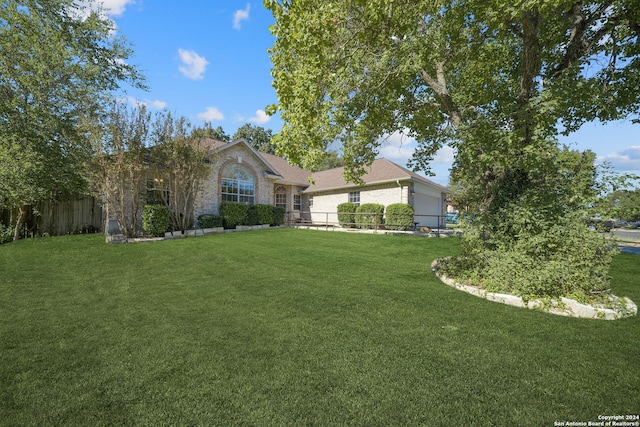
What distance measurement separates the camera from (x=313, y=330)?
3756 mm

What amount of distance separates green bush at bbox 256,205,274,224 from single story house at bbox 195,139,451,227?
79 cm

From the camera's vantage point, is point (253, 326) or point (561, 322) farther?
point (561, 322)

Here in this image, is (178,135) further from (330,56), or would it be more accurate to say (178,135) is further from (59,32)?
(330,56)

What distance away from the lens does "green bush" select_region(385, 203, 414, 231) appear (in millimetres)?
16484

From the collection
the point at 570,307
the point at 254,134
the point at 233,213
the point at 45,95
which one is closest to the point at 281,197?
the point at 233,213

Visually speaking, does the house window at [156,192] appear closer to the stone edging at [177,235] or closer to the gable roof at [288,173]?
the stone edging at [177,235]

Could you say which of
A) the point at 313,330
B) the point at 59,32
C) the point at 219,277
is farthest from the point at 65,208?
the point at 313,330

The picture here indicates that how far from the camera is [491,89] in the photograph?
7.69 meters

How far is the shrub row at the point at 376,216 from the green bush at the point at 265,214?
439cm

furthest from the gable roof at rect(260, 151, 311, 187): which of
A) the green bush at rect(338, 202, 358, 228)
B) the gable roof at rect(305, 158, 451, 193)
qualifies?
the green bush at rect(338, 202, 358, 228)

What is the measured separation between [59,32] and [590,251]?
58.9 ft

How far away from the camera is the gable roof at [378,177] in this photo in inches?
711

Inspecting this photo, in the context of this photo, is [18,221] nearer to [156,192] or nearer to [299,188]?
[156,192]

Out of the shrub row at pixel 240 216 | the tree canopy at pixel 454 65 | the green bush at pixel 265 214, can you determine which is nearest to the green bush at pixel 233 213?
the shrub row at pixel 240 216
